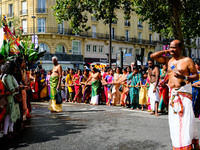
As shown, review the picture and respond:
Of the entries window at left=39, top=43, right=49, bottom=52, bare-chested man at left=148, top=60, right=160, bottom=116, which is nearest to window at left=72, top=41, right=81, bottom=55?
window at left=39, top=43, right=49, bottom=52

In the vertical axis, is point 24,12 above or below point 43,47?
above

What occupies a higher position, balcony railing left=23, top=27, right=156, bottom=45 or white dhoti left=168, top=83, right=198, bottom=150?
balcony railing left=23, top=27, right=156, bottom=45

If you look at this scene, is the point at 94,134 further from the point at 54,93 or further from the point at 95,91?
the point at 95,91

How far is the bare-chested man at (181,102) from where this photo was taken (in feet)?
14.3

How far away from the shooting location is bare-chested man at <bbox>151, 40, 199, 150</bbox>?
4.37 metres

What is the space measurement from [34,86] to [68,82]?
A: 216cm

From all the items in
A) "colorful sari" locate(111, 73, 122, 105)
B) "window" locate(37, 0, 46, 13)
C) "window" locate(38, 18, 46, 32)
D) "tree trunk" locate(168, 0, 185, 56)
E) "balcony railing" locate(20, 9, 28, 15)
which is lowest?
"colorful sari" locate(111, 73, 122, 105)

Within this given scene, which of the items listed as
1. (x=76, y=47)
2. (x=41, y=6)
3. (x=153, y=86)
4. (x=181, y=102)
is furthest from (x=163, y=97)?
(x=41, y=6)

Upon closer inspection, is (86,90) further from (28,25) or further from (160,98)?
(28,25)

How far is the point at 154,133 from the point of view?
6.42 meters

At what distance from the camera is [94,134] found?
634cm

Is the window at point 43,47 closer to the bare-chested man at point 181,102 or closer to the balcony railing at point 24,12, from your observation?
the balcony railing at point 24,12

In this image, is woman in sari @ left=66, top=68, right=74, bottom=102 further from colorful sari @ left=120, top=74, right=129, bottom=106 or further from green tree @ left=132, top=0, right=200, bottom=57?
green tree @ left=132, top=0, right=200, bottom=57

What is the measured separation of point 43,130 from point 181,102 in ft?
12.5
